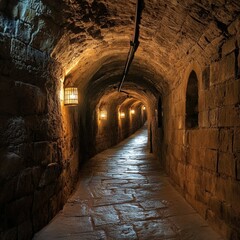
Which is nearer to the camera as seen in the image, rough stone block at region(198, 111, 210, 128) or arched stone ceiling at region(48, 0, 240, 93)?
arched stone ceiling at region(48, 0, 240, 93)

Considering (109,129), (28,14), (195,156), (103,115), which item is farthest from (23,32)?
(109,129)

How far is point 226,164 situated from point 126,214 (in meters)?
1.84

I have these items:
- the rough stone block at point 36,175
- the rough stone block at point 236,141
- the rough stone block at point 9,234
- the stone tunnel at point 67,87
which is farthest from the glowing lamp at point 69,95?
the rough stone block at point 236,141

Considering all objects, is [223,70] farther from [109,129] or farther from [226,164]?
[109,129]

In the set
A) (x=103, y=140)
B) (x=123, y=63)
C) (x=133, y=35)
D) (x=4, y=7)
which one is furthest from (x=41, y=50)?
(x=103, y=140)

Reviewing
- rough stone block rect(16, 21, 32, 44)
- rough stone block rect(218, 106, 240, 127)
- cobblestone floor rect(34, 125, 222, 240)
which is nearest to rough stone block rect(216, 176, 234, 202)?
cobblestone floor rect(34, 125, 222, 240)

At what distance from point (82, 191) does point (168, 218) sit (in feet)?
6.89

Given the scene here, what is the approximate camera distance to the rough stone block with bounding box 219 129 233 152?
112 inches

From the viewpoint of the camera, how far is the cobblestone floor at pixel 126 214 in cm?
326

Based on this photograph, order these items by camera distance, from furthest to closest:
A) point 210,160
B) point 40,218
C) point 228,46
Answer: point 210,160 < point 40,218 < point 228,46

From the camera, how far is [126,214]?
399 centimetres

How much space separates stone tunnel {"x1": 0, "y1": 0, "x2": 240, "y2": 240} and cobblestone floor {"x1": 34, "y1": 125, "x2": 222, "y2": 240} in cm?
18

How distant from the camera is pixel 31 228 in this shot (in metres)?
3.03

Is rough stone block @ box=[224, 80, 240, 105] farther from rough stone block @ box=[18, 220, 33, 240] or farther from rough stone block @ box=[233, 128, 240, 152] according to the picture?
rough stone block @ box=[18, 220, 33, 240]
